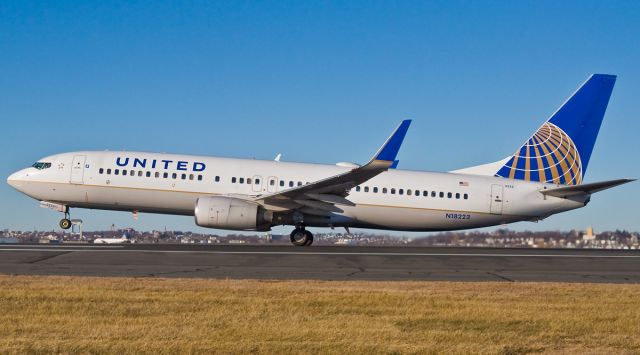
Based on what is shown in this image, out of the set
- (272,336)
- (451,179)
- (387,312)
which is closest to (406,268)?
(387,312)

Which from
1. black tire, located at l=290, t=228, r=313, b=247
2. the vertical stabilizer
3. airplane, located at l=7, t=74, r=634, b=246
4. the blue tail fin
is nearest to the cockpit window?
airplane, located at l=7, t=74, r=634, b=246

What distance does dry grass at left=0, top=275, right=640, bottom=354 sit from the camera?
9.21 metres

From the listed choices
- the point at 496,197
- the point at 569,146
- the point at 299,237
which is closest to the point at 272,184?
the point at 299,237

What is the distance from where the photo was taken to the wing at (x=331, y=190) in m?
27.6

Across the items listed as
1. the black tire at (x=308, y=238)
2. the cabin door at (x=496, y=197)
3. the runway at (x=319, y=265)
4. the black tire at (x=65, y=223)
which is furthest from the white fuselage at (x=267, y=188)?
the runway at (x=319, y=265)

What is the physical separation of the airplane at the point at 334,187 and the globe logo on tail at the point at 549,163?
4cm

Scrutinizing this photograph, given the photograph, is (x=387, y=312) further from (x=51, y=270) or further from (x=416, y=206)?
(x=416, y=206)

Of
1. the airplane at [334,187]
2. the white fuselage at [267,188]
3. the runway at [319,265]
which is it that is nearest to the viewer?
the runway at [319,265]

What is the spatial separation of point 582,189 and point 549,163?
131 inches

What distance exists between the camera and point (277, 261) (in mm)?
21906

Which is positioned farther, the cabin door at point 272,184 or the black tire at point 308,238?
the black tire at point 308,238

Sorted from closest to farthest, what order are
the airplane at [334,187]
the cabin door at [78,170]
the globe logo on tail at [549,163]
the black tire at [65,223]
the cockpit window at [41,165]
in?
the airplane at [334,187]
the cabin door at [78,170]
the black tire at [65,223]
the cockpit window at [41,165]
the globe logo on tail at [549,163]

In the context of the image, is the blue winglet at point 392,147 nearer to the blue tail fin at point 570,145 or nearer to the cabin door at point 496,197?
the cabin door at point 496,197

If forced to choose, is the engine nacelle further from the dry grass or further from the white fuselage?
the dry grass
